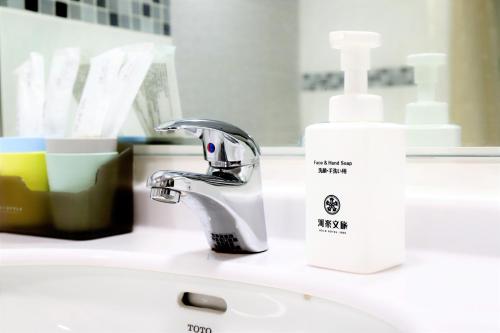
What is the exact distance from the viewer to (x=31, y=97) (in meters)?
0.79

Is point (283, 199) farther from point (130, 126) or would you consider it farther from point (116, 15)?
point (116, 15)

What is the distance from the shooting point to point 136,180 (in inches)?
29.0

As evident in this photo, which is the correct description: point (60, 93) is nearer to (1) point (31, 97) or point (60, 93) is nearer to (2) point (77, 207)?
(1) point (31, 97)

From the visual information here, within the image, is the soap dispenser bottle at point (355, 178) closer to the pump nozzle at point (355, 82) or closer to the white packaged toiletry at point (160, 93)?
the pump nozzle at point (355, 82)

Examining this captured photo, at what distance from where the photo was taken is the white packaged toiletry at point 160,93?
0.73 metres

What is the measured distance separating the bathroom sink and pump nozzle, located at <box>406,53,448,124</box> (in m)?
0.23

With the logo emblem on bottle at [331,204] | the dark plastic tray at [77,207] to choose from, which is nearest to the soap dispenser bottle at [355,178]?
the logo emblem on bottle at [331,204]

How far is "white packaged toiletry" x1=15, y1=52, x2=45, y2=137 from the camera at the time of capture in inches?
30.7

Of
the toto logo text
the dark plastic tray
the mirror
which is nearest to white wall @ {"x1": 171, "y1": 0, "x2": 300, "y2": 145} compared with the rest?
the mirror

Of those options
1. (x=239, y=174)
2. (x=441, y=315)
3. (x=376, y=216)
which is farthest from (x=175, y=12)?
(x=441, y=315)

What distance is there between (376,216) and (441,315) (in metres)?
0.11

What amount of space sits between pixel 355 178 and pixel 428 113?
Result: 175 millimetres

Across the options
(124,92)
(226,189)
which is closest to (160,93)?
(124,92)

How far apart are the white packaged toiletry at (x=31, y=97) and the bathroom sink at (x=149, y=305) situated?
251mm
